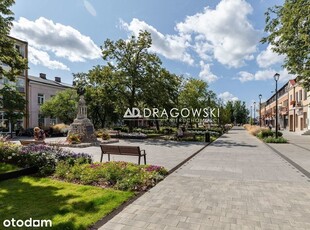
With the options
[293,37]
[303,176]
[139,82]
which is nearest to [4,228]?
[303,176]

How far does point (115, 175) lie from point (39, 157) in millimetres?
3224

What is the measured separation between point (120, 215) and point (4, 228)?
195 centimetres

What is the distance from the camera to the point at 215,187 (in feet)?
21.4

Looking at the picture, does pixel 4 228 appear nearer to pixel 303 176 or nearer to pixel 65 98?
pixel 303 176

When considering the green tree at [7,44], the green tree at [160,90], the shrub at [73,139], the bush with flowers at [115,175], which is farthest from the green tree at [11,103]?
the bush with flowers at [115,175]

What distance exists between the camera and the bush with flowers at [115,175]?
6465 mm

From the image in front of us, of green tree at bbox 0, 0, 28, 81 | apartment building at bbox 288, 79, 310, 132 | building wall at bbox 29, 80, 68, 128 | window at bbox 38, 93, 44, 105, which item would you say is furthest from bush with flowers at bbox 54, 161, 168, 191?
window at bbox 38, 93, 44, 105

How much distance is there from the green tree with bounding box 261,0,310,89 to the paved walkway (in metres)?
7.98

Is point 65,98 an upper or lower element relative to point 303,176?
upper

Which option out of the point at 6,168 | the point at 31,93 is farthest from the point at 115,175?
the point at 31,93

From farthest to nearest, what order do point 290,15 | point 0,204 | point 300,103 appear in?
point 300,103, point 290,15, point 0,204

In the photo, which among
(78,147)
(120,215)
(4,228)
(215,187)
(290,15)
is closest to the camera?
(4,228)

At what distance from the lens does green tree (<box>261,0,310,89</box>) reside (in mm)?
11625

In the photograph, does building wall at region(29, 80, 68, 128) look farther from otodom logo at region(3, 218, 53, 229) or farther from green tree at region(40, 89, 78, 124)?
otodom logo at region(3, 218, 53, 229)
